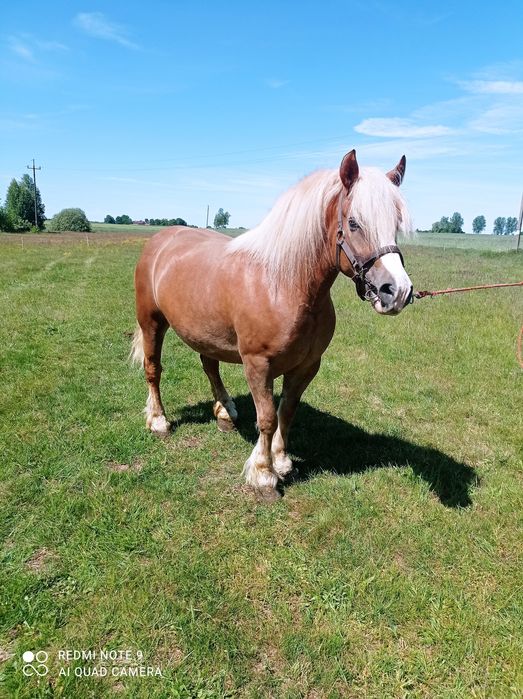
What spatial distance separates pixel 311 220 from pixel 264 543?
2.14 metres

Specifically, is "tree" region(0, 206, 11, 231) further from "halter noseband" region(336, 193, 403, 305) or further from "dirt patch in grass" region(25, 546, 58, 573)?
"halter noseband" region(336, 193, 403, 305)

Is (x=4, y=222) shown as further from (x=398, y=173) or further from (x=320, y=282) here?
(x=398, y=173)

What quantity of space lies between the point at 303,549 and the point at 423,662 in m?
0.93

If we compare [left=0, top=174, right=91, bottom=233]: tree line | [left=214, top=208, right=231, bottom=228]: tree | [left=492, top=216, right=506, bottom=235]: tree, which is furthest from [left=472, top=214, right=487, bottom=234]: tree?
[left=0, top=174, right=91, bottom=233]: tree line

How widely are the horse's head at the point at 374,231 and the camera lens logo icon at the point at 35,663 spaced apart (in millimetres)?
2440

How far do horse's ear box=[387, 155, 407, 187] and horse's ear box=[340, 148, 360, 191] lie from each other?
1.08 feet

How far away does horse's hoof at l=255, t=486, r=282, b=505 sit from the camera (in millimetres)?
3479

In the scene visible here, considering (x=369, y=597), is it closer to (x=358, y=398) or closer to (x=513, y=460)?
(x=513, y=460)

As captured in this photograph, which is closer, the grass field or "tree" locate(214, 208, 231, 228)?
the grass field

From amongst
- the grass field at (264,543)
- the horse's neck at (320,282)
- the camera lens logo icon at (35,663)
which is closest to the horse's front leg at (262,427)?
the grass field at (264,543)

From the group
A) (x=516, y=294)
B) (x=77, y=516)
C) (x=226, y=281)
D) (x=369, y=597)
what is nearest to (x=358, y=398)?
(x=226, y=281)

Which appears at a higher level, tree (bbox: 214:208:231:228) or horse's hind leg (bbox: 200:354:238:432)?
tree (bbox: 214:208:231:228)

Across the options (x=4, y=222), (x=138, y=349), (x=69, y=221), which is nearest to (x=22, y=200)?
(x=69, y=221)

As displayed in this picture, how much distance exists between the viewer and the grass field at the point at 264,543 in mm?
2209
